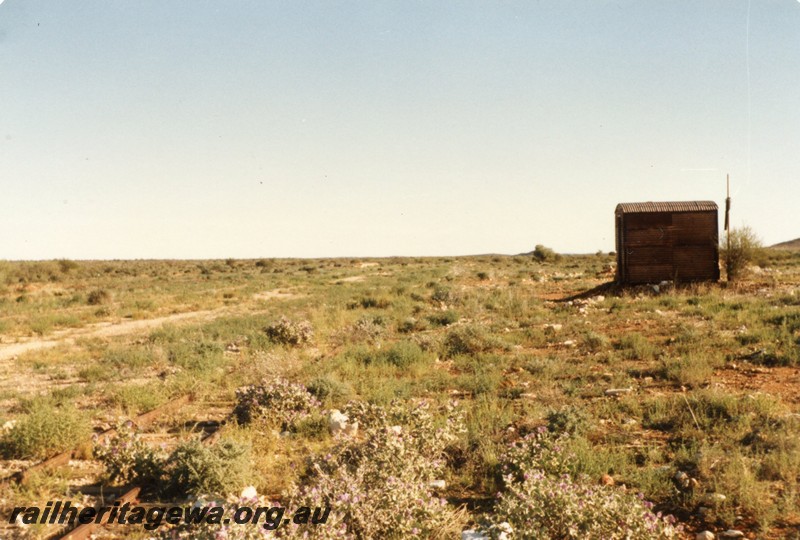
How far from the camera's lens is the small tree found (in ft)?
62.8

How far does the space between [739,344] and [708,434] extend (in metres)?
5.34

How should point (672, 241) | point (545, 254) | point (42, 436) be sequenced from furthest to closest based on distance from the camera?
point (545, 254), point (672, 241), point (42, 436)

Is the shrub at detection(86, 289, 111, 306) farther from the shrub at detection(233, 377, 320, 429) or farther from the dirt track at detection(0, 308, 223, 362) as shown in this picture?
the shrub at detection(233, 377, 320, 429)

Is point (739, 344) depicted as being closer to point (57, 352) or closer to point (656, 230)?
point (656, 230)

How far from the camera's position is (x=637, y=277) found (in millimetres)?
19406

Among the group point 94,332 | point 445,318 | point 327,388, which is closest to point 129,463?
point 327,388

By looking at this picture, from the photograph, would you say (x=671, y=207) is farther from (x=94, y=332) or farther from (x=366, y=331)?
(x=94, y=332)

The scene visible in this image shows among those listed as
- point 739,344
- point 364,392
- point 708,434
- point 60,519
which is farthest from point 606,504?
point 739,344

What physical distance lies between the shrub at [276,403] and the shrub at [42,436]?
1926 mm

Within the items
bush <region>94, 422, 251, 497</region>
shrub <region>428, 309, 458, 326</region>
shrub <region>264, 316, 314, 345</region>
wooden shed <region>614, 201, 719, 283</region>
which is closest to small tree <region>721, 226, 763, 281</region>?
wooden shed <region>614, 201, 719, 283</region>

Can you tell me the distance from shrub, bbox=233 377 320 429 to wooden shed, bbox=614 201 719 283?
15947 mm

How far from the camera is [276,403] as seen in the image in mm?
6957

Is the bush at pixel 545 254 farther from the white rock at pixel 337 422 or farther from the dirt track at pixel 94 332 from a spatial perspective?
the white rock at pixel 337 422

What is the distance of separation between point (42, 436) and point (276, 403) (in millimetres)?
2715
